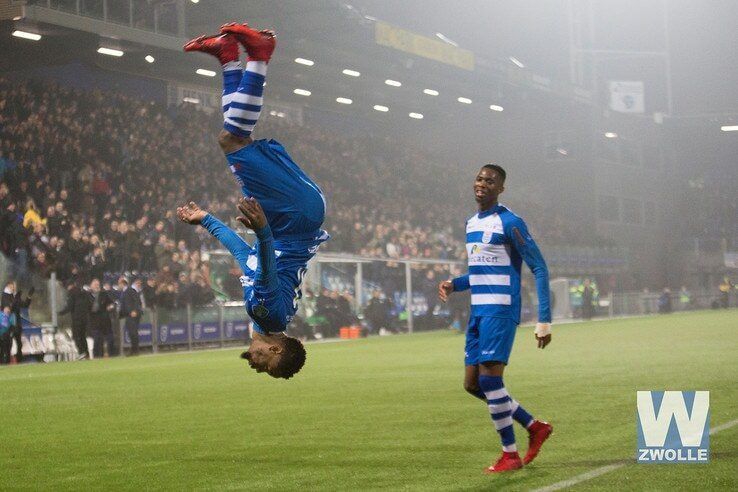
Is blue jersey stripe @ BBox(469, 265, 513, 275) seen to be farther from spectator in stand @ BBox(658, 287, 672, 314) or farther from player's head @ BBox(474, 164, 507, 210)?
spectator in stand @ BBox(658, 287, 672, 314)

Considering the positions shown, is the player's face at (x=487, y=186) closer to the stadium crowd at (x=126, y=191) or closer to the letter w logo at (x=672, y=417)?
the letter w logo at (x=672, y=417)

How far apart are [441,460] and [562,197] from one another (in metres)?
57.6

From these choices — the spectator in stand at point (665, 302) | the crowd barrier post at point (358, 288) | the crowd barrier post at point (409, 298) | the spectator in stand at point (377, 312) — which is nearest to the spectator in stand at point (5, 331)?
the spectator in stand at point (377, 312)

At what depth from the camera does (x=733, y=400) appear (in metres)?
12.6

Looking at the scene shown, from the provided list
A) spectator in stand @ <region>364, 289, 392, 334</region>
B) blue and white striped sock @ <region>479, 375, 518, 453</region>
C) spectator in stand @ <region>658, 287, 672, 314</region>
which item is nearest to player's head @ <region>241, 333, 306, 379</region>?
blue and white striped sock @ <region>479, 375, 518, 453</region>

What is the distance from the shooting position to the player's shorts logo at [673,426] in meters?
7.86

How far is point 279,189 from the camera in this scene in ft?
25.8

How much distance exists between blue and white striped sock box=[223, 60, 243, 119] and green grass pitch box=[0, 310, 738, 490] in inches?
109

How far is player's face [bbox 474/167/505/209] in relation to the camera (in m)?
8.83

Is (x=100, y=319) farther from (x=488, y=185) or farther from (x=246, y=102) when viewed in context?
(x=246, y=102)

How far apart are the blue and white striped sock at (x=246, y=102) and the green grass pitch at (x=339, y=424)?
2.60 m

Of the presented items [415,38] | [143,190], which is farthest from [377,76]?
[143,190]

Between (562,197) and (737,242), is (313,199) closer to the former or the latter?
(562,197)

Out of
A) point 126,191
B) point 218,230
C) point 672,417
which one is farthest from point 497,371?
point 126,191
